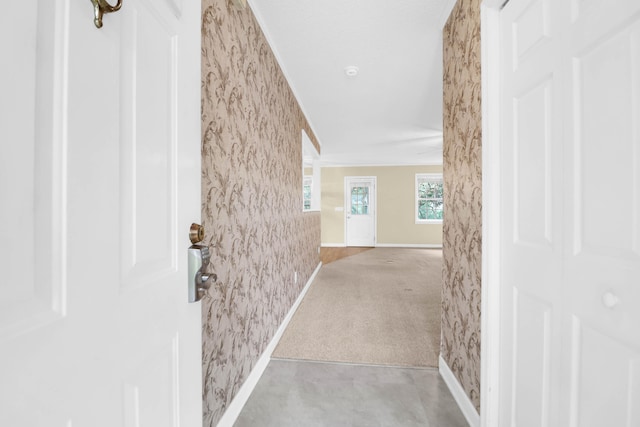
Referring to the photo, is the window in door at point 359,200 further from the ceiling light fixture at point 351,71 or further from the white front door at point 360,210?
the ceiling light fixture at point 351,71

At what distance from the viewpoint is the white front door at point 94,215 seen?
0.34 metres

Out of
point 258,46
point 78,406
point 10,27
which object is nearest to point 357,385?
point 78,406

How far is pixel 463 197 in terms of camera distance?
5.09 feet

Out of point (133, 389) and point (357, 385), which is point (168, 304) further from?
point (357, 385)

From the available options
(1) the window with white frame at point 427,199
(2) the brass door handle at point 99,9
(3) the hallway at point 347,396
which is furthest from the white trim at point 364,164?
(2) the brass door handle at point 99,9
